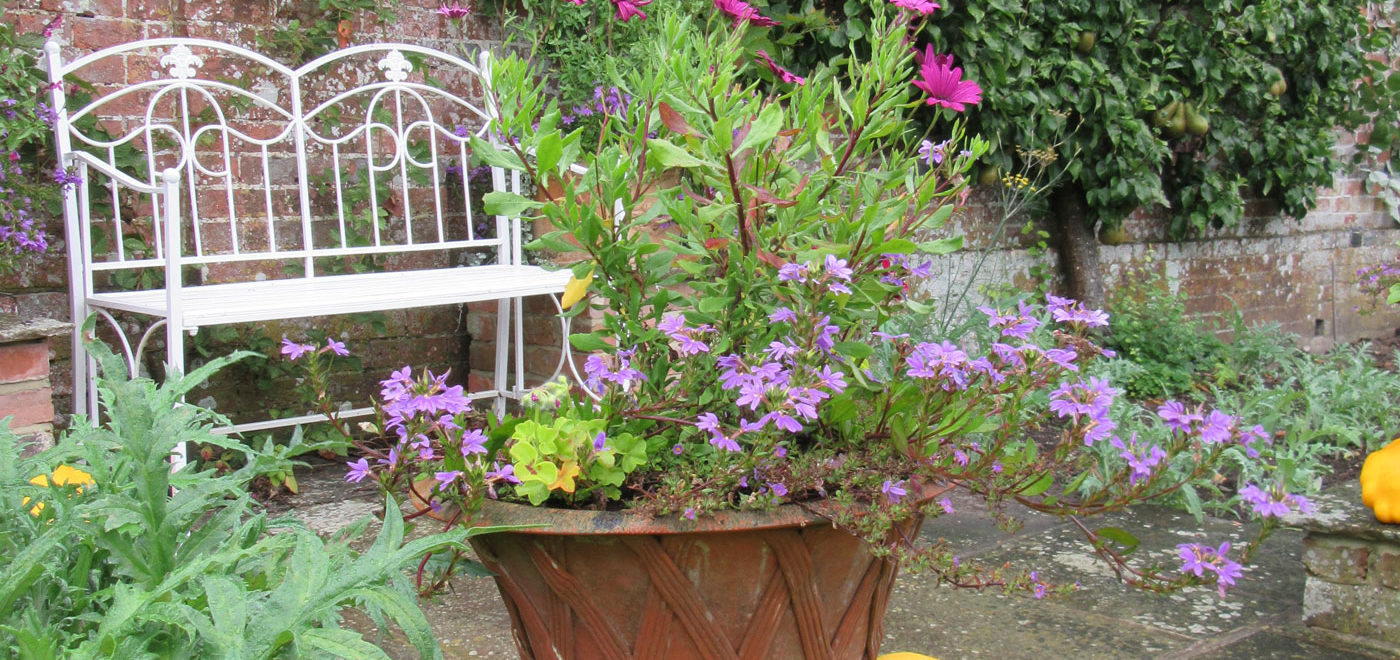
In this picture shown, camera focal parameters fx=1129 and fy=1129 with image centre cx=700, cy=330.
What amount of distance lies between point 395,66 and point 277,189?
1.64ft

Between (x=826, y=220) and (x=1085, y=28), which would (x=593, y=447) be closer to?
(x=826, y=220)

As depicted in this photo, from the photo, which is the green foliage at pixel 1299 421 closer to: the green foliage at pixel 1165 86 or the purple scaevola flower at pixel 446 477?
the green foliage at pixel 1165 86

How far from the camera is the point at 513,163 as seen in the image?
1.31 meters

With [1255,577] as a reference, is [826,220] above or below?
above

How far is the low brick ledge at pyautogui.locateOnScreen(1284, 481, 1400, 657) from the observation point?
1.95 metres

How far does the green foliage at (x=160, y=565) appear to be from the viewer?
91 centimetres

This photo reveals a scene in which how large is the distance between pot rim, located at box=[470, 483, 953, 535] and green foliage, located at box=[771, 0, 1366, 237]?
9.03 feet

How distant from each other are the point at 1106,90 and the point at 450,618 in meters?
3.66

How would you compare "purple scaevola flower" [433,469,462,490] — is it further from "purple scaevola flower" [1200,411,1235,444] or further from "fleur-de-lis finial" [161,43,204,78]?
"fleur-de-lis finial" [161,43,204,78]

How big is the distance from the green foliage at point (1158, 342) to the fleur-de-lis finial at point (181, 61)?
3316 millimetres

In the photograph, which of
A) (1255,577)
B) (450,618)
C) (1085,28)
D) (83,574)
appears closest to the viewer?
(83,574)

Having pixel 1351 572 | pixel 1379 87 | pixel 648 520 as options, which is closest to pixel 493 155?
pixel 648 520

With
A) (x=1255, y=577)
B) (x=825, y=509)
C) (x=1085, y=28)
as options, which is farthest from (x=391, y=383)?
(x=1085, y=28)

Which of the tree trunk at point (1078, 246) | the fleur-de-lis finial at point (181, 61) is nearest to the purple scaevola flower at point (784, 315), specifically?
the fleur-de-lis finial at point (181, 61)
